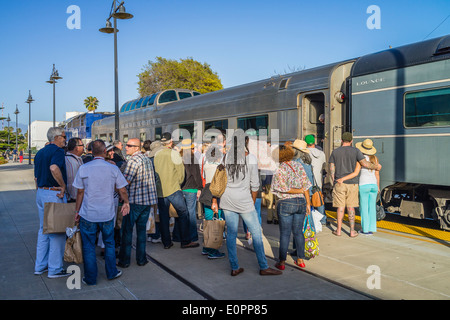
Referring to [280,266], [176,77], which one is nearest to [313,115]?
[280,266]

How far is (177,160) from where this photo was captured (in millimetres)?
6543

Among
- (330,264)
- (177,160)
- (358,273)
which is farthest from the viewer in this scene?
(177,160)

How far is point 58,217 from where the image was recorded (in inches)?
202

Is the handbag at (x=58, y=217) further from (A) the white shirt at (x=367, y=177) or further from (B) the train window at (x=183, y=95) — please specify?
(B) the train window at (x=183, y=95)

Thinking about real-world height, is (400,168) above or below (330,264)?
above

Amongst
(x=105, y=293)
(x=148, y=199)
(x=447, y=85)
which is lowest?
(x=105, y=293)

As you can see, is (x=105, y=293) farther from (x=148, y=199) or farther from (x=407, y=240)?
(x=407, y=240)

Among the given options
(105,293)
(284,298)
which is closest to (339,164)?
(284,298)

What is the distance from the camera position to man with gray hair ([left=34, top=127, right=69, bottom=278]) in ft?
17.0

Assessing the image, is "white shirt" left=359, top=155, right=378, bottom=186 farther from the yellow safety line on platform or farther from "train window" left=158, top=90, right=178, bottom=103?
"train window" left=158, top=90, right=178, bottom=103

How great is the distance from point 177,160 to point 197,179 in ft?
1.89

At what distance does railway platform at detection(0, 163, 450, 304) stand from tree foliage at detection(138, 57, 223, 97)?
33.4 meters

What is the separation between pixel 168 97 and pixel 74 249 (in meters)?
11.4

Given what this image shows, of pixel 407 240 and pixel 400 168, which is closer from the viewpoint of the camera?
pixel 407 240
